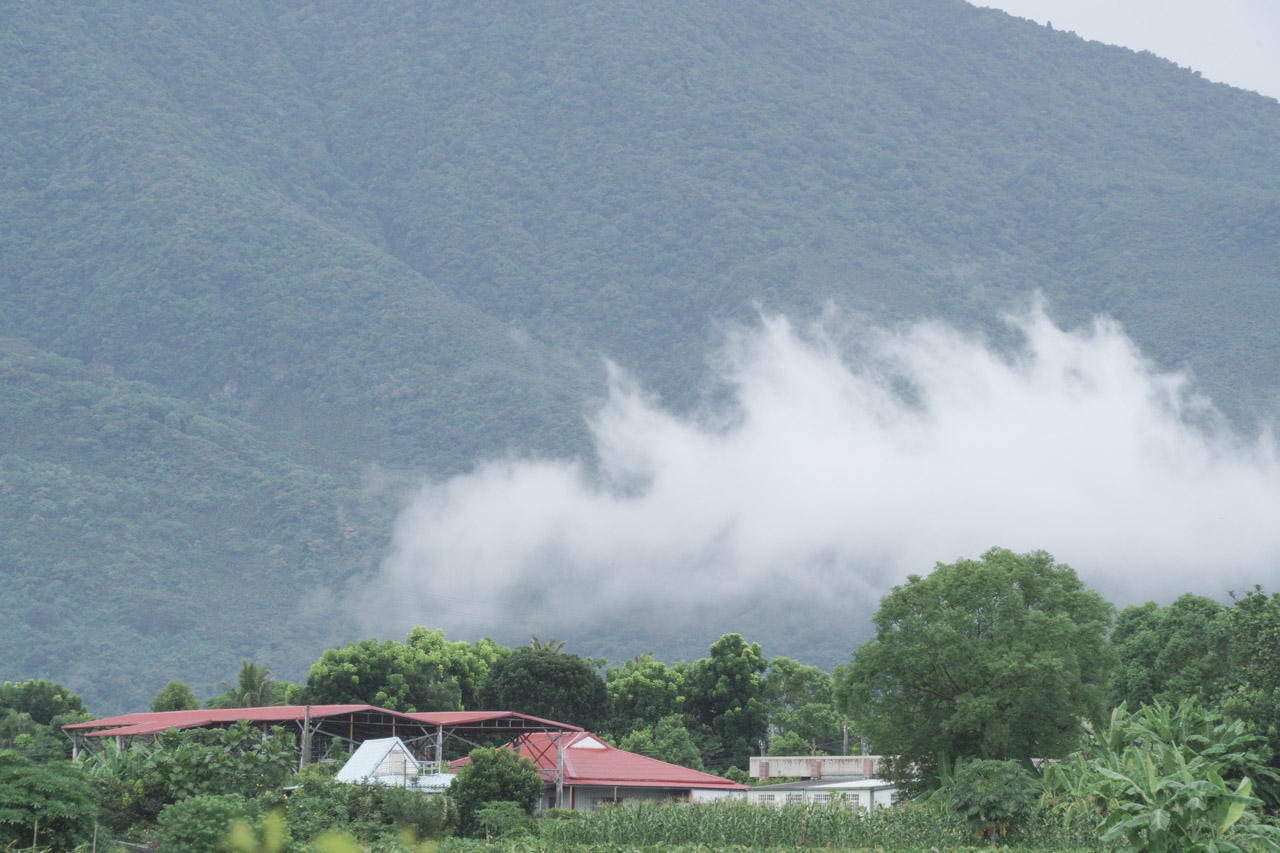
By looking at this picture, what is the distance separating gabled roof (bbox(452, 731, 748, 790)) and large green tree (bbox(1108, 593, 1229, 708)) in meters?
18.1

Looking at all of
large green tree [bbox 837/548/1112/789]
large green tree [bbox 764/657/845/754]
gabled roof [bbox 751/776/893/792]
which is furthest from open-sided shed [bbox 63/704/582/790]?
large green tree [bbox 764/657/845/754]

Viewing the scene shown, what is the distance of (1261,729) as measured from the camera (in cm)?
3844

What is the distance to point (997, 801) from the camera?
32812mm

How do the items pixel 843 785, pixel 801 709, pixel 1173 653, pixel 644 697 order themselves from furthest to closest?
pixel 801 709 → pixel 644 697 → pixel 1173 653 → pixel 843 785

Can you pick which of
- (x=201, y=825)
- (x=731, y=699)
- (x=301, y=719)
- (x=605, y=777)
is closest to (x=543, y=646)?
(x=731, y=699)

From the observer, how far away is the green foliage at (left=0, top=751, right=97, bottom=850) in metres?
24.1

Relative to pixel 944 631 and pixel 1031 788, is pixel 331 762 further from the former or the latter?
pixel 1031 788

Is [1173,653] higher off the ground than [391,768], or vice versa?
[1173,653]

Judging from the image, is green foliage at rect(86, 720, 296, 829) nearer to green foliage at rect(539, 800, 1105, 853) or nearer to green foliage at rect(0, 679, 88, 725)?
green foliage at rect(539, 800, 1105, 853)

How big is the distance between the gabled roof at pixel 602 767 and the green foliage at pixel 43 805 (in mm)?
30496

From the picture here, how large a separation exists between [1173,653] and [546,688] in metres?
34.0

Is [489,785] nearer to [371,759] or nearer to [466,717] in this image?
[466,717]

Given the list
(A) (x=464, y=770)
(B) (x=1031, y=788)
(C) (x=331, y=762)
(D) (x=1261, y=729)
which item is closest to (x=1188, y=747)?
(B) (x=1031, y=788)

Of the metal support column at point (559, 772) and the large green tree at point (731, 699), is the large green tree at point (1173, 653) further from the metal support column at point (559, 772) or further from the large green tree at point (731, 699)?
the large green tree at point (731, 699)
